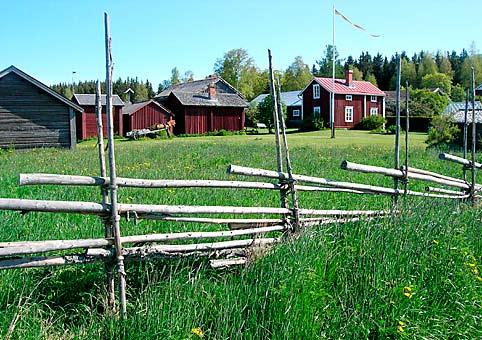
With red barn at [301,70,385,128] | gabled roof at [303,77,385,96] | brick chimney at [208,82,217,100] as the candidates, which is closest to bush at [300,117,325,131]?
red barn at [301,70,385,128]

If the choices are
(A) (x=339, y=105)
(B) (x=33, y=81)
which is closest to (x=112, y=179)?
(B) (x=33, y=81)

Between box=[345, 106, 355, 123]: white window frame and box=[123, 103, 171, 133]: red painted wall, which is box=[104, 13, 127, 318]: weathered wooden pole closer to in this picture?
box=[123, 103, 171, 133]: red painted wall

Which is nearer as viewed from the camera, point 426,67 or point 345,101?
point 345,101

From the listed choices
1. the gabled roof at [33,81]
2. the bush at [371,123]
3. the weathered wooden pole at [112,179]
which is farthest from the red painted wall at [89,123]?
the weathered wooden pole at [112,179]

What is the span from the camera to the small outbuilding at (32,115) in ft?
84.5

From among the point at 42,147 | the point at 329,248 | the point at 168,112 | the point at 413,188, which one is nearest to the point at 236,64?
the point at 168,112

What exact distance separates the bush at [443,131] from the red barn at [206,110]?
22725 millimetres

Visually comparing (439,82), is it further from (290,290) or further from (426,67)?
(290,290)

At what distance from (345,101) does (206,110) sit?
13.5 m

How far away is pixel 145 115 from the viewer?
43.2 metres

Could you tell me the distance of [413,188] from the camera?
9.43 meters

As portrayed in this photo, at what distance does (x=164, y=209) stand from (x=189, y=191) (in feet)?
11.5

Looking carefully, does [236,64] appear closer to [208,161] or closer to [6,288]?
[208,161]

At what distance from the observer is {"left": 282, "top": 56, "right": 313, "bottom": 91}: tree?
78375 millimetres
